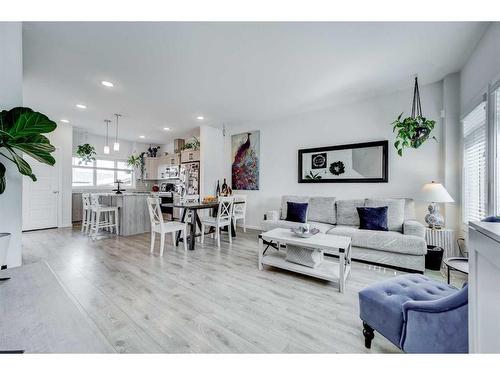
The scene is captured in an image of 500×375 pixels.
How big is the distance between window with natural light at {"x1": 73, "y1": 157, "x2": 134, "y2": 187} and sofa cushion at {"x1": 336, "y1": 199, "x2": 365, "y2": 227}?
6.93 metres

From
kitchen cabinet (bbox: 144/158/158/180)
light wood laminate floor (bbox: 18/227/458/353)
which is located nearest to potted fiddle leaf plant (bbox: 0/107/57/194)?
light wood laminate floor (bbox: 18/227/458/353)

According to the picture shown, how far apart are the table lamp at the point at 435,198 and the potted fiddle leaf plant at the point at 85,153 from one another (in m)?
7.31

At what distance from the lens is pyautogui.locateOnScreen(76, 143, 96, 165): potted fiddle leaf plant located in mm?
5662

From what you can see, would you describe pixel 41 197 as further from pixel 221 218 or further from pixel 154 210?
pixel 221 218

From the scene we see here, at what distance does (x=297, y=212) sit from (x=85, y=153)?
223 inches

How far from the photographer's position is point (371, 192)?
3947 mm

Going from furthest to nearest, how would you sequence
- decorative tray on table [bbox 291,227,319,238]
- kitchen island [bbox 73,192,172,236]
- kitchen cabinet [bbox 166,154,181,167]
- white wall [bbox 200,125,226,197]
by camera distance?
kitchen cabinet [bbox 166,154,181,167]
white wall [bbox 200,125,226,197]
kitchen island [bbox 73,192,172,236]
decorative tray on table [bbox 291,227,319,238]

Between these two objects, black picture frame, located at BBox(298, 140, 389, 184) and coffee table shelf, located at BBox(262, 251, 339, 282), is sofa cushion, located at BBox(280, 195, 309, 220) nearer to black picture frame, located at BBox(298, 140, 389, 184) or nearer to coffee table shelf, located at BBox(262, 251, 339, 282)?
black picture frame, located at BBox(298, 140, 389, 184)

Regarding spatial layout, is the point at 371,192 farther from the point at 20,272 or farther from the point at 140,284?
the point at 20,272

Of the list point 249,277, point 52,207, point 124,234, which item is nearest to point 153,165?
point 52,207

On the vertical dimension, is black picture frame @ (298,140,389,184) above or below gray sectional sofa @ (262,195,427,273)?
above

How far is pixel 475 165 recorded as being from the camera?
271 cm

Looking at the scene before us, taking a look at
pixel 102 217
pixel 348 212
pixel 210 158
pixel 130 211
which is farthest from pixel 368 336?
pixel 102 217

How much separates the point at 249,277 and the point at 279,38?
8.92 ft
